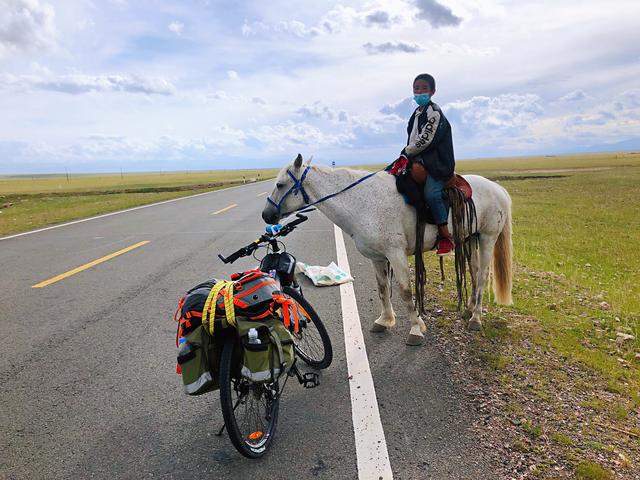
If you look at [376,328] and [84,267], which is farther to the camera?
[84,267]

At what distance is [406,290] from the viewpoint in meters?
4.69

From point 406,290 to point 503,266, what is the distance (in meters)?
1.97

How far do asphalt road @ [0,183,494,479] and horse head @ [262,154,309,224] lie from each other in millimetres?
1627

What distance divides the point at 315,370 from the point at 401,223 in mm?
1867

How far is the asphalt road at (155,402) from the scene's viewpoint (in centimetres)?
295

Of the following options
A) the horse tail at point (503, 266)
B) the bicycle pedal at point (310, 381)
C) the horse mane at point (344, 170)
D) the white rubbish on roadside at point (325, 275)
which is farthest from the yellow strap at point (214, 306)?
the horse tail at point (503, 266)

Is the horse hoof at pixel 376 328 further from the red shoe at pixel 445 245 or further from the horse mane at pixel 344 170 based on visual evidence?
the horse mane at pixel 344 170

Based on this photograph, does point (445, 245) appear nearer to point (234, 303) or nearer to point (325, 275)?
point (325, 275)

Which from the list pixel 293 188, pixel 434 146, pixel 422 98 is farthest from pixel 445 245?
pixel 293 188

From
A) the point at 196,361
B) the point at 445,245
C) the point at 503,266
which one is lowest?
the point at 503,266

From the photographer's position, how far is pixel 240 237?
10836 millimetres

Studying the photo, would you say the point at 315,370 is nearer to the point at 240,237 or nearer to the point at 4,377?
the point at 4,377

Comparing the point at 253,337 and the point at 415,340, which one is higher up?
the point at 253,337

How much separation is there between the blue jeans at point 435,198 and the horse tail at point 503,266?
1.47m
